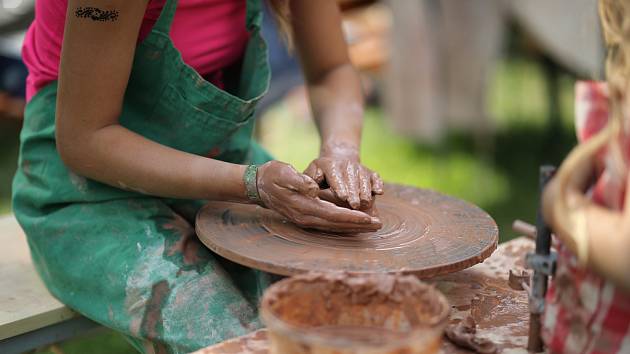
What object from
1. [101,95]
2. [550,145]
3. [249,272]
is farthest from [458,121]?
[101,95]

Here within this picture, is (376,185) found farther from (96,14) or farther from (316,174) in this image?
(96,14)

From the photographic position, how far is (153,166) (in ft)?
5.52

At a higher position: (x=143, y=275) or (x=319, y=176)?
(x=319, y=176)

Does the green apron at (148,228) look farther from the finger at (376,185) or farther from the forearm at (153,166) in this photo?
the finger at (376,185)

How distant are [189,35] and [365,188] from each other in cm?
54

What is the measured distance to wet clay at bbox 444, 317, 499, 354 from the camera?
1.36 metres

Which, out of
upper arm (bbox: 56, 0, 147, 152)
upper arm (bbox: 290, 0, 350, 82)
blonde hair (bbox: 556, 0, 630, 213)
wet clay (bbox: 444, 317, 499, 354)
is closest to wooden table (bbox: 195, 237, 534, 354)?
wet clay (bbox: 444, 317, 499, 354)

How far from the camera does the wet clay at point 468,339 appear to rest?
1363 mm

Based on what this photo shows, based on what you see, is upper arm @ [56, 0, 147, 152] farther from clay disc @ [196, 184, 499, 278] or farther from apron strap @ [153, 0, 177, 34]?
clay disc @ [196, 184, 499, 278]

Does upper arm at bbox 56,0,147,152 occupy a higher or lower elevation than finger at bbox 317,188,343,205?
higher

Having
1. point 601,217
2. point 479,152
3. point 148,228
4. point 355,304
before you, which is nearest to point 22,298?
point 148,228

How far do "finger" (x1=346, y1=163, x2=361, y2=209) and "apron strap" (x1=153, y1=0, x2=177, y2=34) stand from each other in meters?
0.48

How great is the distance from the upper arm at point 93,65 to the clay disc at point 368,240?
298 mm

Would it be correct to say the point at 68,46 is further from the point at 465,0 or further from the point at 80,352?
the point at 465,0
